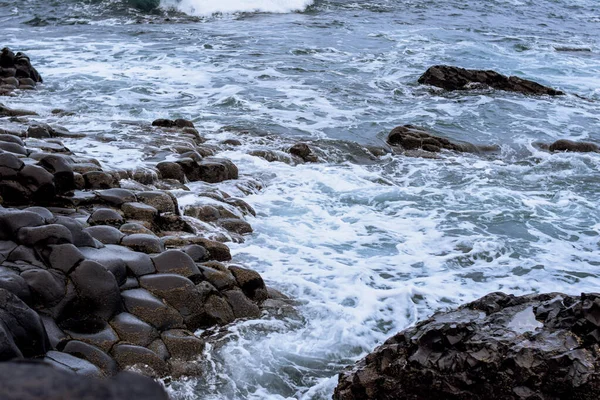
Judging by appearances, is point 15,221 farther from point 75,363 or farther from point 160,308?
point 75,363

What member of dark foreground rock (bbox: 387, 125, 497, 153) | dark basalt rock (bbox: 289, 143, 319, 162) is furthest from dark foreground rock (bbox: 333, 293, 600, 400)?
dark foreground rock (bbox: 387, 125, 497, 153)

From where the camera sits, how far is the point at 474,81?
14578mm

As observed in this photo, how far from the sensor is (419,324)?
421cm

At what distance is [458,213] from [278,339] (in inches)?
147

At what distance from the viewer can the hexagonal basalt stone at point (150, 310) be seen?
181 inches

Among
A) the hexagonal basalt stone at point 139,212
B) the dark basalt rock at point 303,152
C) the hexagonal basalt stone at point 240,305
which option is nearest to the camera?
the hexagonal basalt stone at point 240,305

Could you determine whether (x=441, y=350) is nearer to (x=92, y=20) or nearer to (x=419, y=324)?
(x=419, y=324)

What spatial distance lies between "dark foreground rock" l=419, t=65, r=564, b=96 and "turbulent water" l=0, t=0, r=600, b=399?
1.28 feet

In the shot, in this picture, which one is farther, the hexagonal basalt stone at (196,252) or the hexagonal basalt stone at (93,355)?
the hexagonal basalt stone at (196,252)

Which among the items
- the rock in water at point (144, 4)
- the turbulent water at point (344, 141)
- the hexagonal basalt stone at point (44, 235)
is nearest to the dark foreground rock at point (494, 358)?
the turbulent water at point (344, 141)

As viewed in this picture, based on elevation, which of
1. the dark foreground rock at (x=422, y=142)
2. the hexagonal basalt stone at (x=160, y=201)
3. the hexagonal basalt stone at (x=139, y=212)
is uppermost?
the hexagonal basalt stone at (x=139, y=212)

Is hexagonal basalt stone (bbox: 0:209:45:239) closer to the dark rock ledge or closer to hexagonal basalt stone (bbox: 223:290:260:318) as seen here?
the dark rock ledge

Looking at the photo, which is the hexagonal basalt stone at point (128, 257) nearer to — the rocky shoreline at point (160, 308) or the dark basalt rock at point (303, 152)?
the rocky shoreline at point (160, 308)

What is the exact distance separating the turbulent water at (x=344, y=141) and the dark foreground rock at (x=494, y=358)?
24.8 inches
